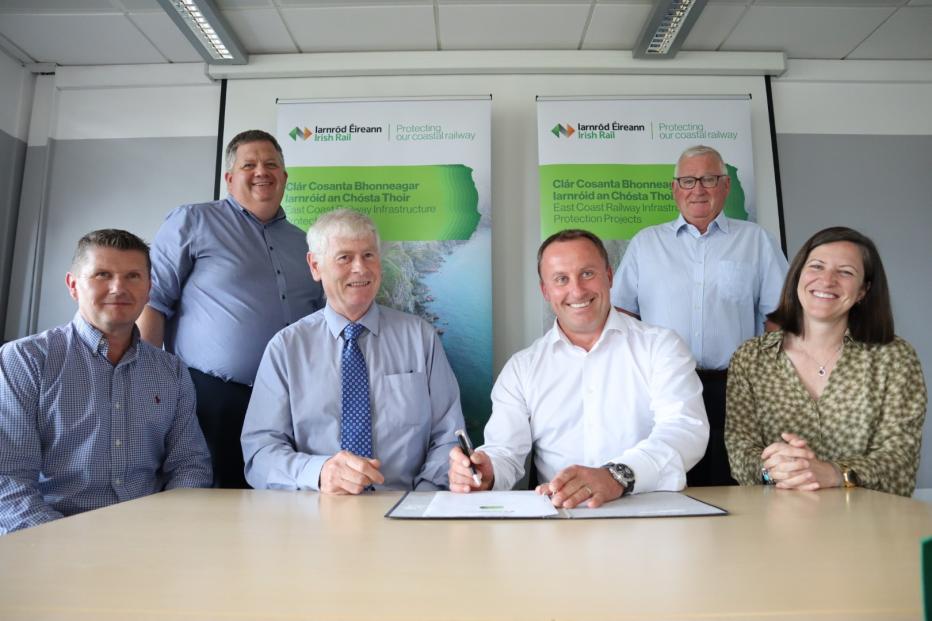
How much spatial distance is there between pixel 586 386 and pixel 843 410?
79cm

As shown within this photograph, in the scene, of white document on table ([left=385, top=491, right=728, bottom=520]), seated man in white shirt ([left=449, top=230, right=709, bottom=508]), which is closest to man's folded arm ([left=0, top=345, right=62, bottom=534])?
white document on table ([left=385, top=491, right=728, bottom=520])

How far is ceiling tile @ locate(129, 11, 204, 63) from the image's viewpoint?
378cm

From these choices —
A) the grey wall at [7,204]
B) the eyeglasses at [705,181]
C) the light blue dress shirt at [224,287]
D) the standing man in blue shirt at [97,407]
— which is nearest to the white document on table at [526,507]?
the standing man in blue shirt at [97,407]

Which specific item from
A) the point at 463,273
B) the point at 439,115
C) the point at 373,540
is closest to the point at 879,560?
the point at 373,540

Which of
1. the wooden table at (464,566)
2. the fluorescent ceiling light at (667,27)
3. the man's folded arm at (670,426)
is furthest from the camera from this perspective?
the fluorescent ceiling light at (667,27)

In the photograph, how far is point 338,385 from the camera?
211 centimetres

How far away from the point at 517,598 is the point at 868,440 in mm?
1620

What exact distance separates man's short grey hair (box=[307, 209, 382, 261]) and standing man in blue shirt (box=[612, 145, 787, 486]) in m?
1.66

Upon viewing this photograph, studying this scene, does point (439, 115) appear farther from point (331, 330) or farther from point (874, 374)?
point (874, 374)

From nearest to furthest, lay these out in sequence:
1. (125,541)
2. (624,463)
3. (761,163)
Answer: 1. (125,541)
2. (624,463)
3. (761,163)

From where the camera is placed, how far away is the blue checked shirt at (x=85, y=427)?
1.79 meters

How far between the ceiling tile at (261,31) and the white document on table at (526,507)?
11.1ft

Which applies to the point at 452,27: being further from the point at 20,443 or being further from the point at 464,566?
the point at 464,566

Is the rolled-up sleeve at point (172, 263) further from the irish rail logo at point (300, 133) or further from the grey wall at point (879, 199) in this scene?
the grey wall at point (879, 199)
